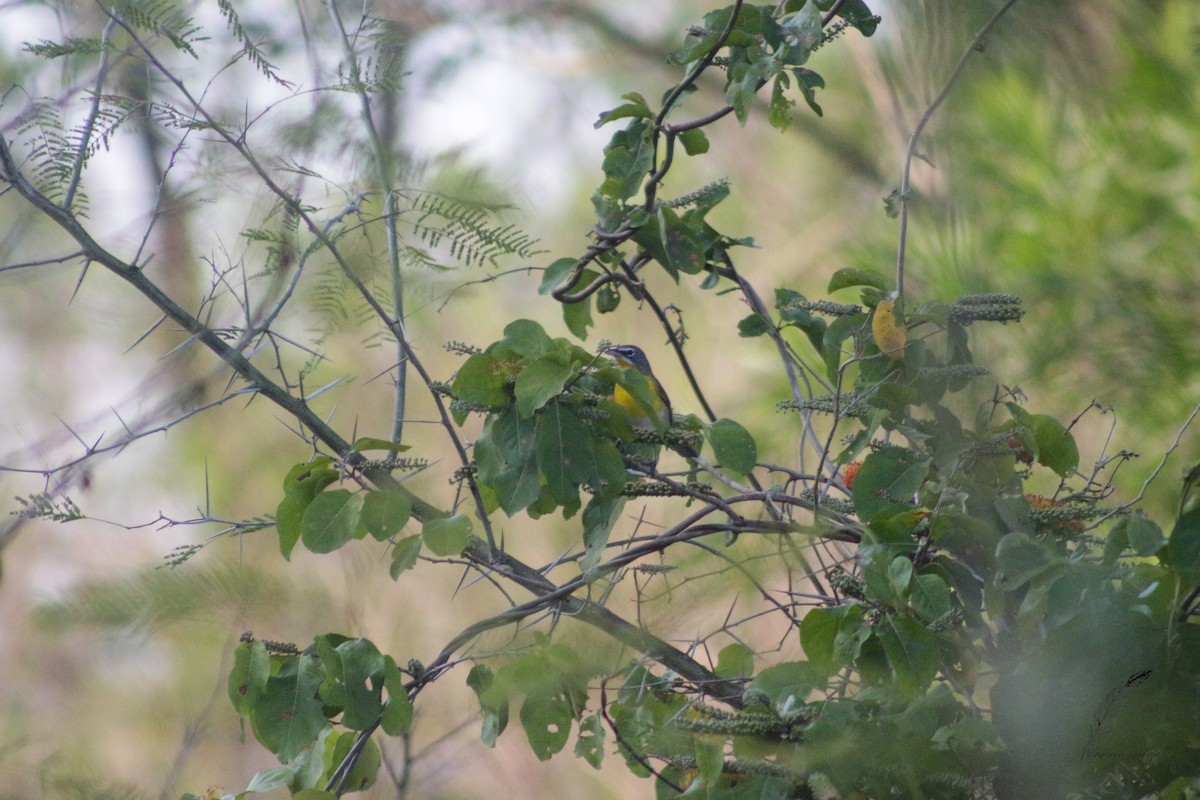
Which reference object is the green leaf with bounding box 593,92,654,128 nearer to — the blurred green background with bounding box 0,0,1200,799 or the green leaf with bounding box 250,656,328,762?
the blurred green background with bounding box 0,0,1200,799

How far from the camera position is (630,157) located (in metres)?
0.88

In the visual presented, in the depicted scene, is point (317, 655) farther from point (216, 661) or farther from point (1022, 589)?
point (216, 661)

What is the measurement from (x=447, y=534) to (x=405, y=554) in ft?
0.16

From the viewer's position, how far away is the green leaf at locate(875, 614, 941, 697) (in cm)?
62

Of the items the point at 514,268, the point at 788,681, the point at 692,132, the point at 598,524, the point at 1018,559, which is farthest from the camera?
the point at 514,268

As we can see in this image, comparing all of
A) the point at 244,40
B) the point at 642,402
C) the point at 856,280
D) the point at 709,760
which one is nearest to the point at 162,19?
the point at 244,40

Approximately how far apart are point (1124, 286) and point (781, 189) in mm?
3342

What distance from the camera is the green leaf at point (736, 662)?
0.88m

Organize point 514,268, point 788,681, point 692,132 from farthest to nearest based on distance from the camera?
point 514,268, point 692,132, point 788,681

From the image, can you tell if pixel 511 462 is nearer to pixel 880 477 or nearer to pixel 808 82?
pixel 880 477

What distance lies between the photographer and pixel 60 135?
803 millimetres

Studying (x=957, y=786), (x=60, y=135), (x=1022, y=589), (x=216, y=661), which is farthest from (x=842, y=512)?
(x=216, y=661)

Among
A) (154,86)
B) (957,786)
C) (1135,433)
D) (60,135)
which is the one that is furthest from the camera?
(154,86)

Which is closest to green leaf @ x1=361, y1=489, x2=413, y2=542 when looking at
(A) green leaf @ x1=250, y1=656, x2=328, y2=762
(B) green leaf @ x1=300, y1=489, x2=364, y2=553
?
(B) green leaf @ x1=300, y1=489, x2=364, y2=553
